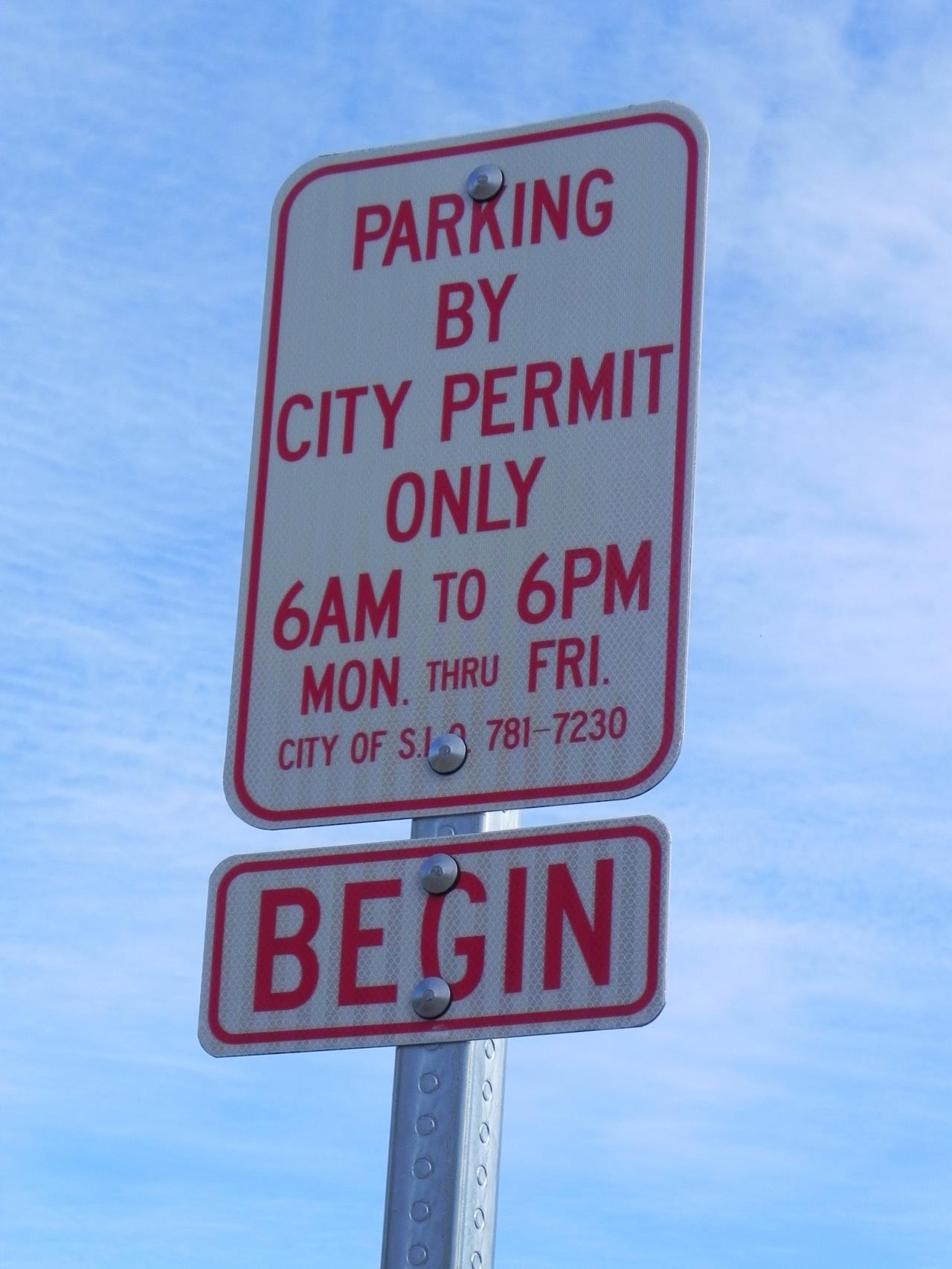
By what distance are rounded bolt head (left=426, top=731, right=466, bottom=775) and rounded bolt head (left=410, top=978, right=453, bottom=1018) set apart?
0.28 metres

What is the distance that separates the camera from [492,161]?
2889 mm

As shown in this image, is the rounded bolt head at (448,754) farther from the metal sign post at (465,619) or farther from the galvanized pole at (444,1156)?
the galvanized pole at (444,1156)

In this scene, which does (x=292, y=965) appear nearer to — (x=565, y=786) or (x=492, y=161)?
(x=565, y=786)

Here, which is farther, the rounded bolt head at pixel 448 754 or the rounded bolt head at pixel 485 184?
the rounded bolt head at pixel 485 184

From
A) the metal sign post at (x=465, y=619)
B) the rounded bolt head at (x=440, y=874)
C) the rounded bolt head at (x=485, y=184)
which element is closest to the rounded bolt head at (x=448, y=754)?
the metal sign post at (x=465, y=619)

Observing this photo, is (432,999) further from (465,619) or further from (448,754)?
(465,619)

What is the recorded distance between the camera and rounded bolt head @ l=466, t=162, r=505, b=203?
284cm

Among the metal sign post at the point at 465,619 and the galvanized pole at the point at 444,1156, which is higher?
the metal sign post at the point at 465,619

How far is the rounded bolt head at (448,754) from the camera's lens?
2.48 m

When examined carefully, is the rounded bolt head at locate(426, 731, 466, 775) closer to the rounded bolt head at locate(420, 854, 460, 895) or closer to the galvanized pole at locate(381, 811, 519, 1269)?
the rounded bolt head at locate(420, 854, 460, 895)

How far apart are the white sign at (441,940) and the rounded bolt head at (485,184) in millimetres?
977

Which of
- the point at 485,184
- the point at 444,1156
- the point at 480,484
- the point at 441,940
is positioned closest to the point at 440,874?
the point at 441,940

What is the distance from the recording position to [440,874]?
2402 mm

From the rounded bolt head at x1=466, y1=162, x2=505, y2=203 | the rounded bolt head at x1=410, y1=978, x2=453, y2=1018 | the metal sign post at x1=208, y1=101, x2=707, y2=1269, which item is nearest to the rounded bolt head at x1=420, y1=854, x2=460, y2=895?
the metal sign post at x1=208, y1=101, x2=707, y2=1269
